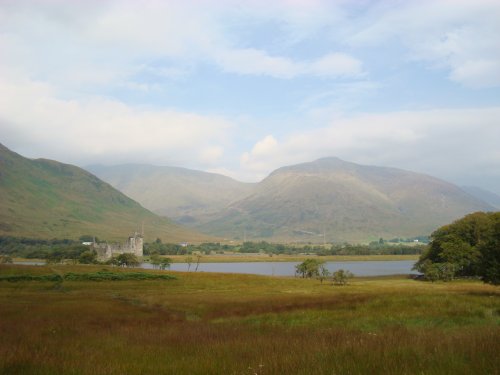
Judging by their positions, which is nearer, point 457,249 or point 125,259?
point 457,249

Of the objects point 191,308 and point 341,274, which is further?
point 341,274

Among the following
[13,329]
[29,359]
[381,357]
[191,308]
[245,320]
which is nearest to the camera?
[381,357]

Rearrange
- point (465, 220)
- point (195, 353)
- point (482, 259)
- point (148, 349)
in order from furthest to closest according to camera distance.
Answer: point (465, 220) < point (482, 259) < point (148, 349) < point (195, 353)

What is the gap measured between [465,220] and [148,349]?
4571 inches

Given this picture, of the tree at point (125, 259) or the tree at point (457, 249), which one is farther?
the tree at point (125, 259)

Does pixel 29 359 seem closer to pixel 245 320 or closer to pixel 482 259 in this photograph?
pixel 245 320

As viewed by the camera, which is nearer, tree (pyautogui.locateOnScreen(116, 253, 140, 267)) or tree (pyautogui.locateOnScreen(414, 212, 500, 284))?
tree (pyautogui.locateOnScreen(414, 212, 500, 284))

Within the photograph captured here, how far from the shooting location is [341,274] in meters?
93.4

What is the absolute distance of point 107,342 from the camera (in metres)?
16.4

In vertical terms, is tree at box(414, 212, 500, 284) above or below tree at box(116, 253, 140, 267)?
above

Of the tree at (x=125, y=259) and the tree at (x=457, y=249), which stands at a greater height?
the tree at (x=457, y=249)

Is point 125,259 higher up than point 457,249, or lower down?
lower down

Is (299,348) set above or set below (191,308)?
above

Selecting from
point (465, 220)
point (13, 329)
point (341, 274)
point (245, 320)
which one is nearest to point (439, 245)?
point (465, 220)
